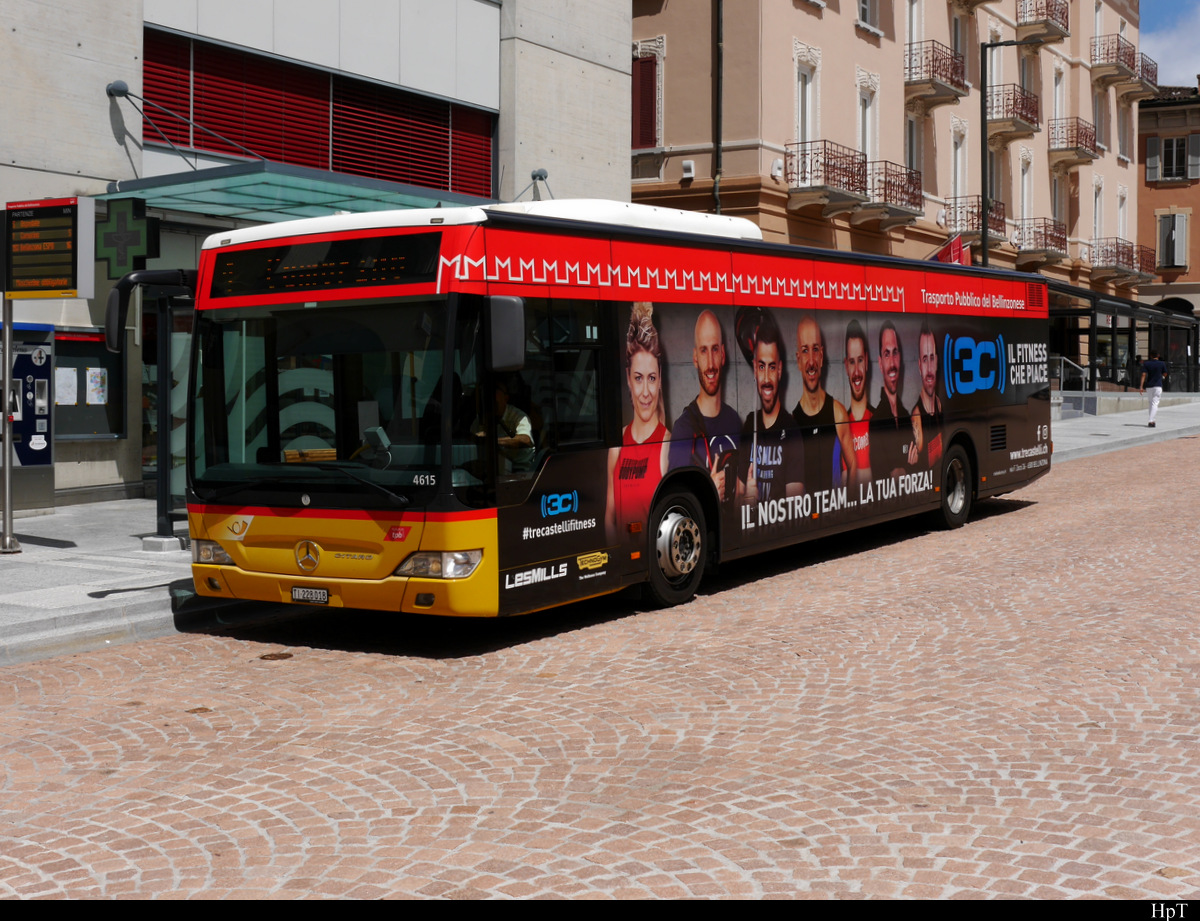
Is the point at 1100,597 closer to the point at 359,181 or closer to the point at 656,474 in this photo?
the point at 656,474

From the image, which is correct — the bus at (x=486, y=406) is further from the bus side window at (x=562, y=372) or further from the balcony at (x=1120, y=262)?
the balcony at (x=1120, y=262)

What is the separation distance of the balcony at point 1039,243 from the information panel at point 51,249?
36.7m

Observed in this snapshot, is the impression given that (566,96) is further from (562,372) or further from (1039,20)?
(1039,20)

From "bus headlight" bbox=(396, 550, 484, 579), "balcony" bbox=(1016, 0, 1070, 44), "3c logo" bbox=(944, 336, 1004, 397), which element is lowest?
"bus headlight" bbox=(396, 550, 484, 579)

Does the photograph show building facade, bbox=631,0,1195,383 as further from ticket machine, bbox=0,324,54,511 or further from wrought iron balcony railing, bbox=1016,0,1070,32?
ticket machine, bbox=0,324,54,511

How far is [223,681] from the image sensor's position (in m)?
8.26

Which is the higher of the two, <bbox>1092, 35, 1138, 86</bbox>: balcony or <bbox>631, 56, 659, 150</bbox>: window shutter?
<bbox>1092, 35, 1138, 86</bbox>: balcony

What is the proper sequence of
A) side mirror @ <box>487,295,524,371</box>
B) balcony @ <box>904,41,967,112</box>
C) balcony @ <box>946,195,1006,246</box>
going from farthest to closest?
1. balcony @ <box>946,195,1006,246</box>
2. balcony @ <box>904,41,967,112</box>
3. side mirror @ <box>487,295,524,371</box>

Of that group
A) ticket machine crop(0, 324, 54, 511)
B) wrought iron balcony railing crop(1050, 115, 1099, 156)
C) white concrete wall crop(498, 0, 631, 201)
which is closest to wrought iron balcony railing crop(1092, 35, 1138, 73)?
wrought iron balcony railing crop(1050, 115, 1099, 156)

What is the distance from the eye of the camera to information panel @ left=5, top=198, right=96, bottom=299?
1228 centimetres

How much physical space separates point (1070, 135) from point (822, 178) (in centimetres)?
2053

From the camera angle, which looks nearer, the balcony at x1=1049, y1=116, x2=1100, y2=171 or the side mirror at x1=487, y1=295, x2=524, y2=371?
the side mirror at x1=487, y1=295, x2=524, y2=371

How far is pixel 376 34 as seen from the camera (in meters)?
19.5

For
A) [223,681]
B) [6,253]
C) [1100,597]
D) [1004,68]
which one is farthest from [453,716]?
[1004,68]
